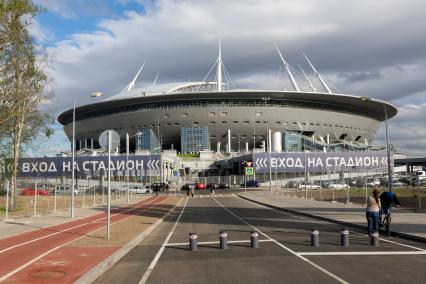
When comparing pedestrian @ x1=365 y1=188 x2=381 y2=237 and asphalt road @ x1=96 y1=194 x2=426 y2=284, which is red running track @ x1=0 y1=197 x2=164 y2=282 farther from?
pedestrian @ x1=365 y1=188 x2=381 y2=237

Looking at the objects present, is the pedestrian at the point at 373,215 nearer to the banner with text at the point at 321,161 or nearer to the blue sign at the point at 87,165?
the blue sign at the point at 87,165

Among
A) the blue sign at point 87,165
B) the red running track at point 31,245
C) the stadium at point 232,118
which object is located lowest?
the red running track at point 31,245

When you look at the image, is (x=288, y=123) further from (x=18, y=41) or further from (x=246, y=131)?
(x=18, y=41)

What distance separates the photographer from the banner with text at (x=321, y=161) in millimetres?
107312

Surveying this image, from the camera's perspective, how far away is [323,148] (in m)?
137

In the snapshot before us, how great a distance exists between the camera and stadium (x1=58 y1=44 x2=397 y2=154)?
13875 centimetres

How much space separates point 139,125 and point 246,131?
1183 inches

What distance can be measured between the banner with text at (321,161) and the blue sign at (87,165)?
71.9ft

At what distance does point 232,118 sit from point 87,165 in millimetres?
45048

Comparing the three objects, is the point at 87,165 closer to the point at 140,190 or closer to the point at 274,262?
the point at 140,190

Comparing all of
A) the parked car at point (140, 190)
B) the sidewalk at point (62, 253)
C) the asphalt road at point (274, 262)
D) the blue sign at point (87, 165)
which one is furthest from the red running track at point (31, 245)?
the blue sign at point (87, 165)

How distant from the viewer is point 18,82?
29750 mm

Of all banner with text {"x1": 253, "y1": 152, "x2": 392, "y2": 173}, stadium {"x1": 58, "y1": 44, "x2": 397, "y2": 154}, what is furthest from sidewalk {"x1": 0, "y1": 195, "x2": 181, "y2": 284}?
stadium {"x1": 58, "y1": 44, "x2": 397, "y2": 154}

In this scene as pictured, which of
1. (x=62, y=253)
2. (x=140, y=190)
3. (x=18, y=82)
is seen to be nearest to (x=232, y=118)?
(x=140, y=190)
